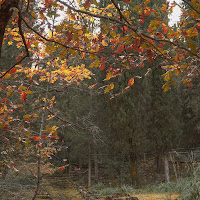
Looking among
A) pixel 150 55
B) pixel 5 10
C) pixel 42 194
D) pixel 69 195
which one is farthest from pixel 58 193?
pixel 5 10

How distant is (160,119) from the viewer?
11.5 metres

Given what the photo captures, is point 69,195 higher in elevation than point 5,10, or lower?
lower

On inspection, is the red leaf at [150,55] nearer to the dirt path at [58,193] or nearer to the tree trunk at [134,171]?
the dirt path at [58,193]

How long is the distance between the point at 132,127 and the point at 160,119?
66.8 inches

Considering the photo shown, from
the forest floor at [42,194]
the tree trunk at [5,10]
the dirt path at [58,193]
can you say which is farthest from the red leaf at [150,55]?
the dirt path at [58,193]

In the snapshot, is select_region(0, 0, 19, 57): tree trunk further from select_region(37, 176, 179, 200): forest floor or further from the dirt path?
the dirt path

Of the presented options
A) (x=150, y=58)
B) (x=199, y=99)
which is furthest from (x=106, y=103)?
(x=150, y=58)

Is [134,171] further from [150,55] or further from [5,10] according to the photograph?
[5,10]

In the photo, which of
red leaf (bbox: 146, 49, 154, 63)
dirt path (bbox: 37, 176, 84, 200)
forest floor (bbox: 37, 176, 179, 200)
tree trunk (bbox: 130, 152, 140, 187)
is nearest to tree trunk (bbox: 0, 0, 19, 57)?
red leaf (bbox: 146, 49, 154, 63)

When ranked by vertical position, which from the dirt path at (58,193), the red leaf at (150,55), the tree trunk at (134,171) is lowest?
the dirt path at (58,193)

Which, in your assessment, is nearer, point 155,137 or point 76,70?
point 76,70

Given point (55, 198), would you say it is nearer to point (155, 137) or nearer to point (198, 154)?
point (155, 137)

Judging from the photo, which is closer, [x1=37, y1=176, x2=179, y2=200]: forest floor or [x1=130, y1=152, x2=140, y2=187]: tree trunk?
[x1=37, y1=176, x2=179, y2=200]: forest floor

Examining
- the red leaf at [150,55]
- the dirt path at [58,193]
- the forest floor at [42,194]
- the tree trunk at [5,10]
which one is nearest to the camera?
the tree trunk at [5,10]
